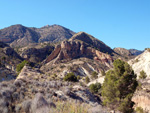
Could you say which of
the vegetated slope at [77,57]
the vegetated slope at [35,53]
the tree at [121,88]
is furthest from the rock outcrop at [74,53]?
the tree at [121,88]

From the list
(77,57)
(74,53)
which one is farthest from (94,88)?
(74,53)

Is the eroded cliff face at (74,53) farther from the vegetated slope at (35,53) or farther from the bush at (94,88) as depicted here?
the bush at (94,88)

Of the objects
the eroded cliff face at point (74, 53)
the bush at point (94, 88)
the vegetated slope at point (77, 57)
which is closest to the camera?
the bush at point (94, 88)

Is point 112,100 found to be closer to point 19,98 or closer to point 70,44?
point 19,98

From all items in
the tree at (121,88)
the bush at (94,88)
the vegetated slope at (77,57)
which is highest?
the vegetated slope at (77,57)

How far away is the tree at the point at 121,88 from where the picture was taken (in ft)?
46.2

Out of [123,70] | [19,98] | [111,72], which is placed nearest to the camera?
[19,98]

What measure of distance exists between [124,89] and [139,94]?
805 centimetres

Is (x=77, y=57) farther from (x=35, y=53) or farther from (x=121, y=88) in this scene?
(x=121, y=88)

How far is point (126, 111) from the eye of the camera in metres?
14.0

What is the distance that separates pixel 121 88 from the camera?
14.7 m

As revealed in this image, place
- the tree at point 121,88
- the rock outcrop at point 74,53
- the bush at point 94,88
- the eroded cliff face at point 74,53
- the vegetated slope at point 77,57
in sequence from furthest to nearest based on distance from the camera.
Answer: the rock outcrop at point 74,53 < the eroded cliff face at point 74,53 < the vegetated slope at point 77,57 < the bush at point 94,88 < the tree at point 121,88

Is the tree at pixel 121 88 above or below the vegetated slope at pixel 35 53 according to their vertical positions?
below

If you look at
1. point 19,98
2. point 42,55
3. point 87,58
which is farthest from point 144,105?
point 42,55
